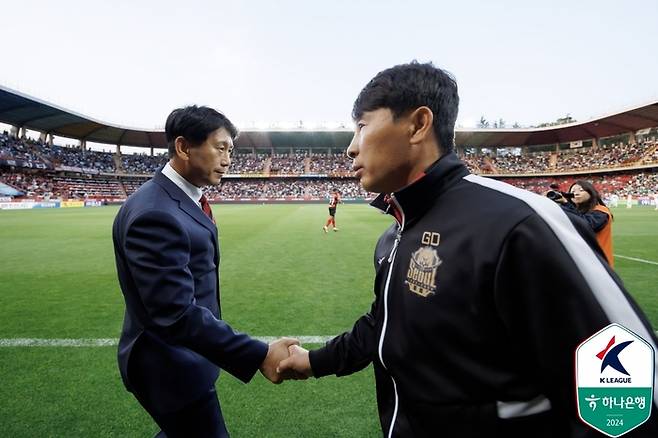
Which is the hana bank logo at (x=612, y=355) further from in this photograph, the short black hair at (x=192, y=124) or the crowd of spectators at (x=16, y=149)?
the crowd of spectators at (x=16, y=149)

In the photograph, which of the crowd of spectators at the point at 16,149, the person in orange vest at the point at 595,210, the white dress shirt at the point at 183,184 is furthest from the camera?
the crowd of spectators at the point at 16,149

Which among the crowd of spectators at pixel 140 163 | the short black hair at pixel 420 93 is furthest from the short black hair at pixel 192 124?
the crowd of spectators at pixel 140 163

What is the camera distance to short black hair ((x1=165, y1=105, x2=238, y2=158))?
7.70 ft

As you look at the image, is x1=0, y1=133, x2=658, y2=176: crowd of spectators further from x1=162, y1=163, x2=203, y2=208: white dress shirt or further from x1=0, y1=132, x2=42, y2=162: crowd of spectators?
x1=162, y1=163, x2=203, y2=208: white dress shirt

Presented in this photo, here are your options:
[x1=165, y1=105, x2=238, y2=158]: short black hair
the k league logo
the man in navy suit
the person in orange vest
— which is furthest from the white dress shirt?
the person in orange vest

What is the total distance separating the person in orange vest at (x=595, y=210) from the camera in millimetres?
4938

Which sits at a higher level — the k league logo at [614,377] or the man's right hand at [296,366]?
the k league logo at [614,377]

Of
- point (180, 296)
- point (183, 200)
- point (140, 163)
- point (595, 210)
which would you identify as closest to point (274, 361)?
point (180, 296)

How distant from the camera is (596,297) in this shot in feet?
3.27

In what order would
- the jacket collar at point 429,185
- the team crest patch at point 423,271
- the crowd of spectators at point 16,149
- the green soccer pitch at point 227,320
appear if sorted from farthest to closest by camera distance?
the crowd of spectators at point 16,149 → the green soccer pitch at point 227,320 → the jacket collar at point 429,185 → the team crest patch at point 423,271

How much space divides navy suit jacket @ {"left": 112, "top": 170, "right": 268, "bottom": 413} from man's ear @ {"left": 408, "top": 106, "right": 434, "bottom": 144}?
1.22m

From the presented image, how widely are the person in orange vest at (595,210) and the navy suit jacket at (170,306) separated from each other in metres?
4.75

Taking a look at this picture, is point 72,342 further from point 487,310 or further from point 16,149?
point 16,149

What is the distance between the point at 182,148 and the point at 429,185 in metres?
1.60
